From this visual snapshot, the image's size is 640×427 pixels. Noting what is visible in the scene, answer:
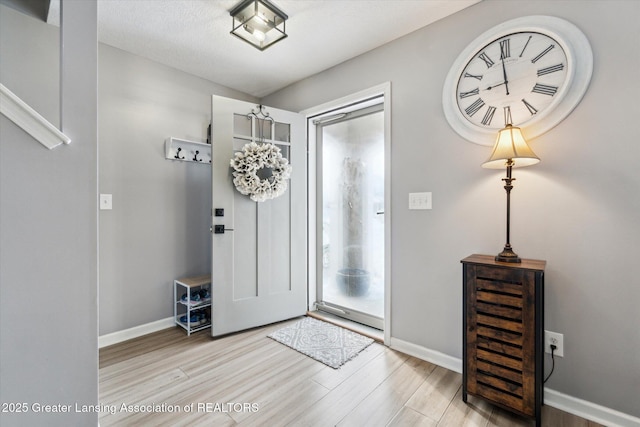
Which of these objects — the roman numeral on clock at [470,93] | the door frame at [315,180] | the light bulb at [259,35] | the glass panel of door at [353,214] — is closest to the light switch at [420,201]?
the door frame at [315,180]

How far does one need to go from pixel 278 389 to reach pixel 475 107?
2.17 m

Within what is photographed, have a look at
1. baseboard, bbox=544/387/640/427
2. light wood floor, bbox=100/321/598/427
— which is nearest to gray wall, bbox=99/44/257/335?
light wood floor, bbox=100/321/598/427

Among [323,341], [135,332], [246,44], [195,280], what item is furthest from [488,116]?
[135,332]

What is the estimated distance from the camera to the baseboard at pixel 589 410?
4.47 ft

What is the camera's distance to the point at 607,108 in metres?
1.41

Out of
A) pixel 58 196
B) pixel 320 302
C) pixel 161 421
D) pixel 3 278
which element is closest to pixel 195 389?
pixel 161 421

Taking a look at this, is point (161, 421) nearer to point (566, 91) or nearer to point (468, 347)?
point (468, 347)

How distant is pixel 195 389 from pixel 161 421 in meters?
0.26

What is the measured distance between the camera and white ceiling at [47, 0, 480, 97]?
1828 millimetres

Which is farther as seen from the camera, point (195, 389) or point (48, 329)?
point (195, 389)

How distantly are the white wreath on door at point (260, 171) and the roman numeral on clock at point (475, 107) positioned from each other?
1480mm

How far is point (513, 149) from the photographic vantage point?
4.81 ft

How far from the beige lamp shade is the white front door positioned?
1744 mm

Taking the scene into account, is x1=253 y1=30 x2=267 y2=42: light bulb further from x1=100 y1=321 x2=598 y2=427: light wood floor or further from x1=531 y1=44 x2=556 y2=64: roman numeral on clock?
x1=100 y1=321 x2=598 y2=427: light wood floor
